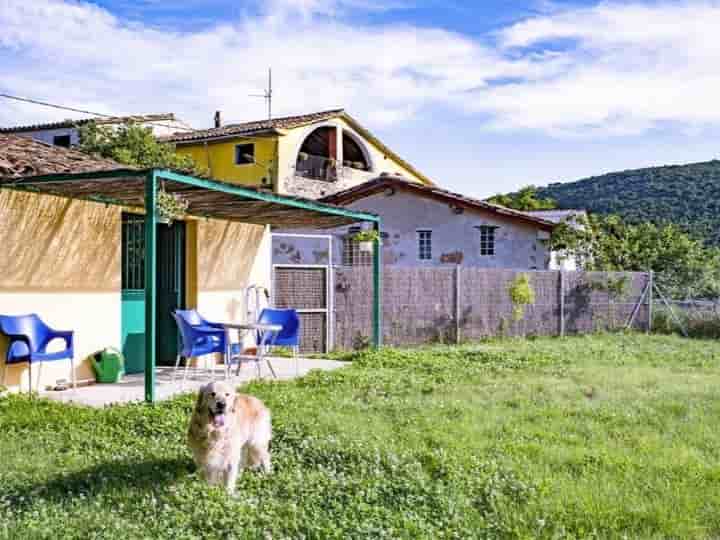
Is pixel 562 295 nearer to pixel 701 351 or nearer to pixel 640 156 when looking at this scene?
pixel 701 351

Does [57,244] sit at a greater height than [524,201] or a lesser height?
lesser

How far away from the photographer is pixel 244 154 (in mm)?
26828

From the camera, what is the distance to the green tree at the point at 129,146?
74.7 ft

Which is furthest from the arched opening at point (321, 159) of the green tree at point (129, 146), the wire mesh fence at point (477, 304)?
the wire mesh fence at point (477, 304)

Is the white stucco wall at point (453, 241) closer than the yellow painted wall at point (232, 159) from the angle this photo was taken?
Yes

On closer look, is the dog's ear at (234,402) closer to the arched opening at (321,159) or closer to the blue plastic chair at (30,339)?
the blue plastic chair at (30,339)

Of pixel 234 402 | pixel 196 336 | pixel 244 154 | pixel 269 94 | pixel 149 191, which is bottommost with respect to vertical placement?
pixel 234 402

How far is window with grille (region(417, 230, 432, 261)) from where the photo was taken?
68.4 ft

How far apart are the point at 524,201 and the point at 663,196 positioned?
636cm

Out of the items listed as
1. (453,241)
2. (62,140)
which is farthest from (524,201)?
(62,140)

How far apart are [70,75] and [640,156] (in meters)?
28.3

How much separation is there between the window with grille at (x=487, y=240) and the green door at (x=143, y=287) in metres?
11.5

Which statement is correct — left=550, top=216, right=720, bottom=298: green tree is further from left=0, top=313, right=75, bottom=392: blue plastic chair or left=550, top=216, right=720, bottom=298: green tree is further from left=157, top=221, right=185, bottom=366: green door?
left=0, top=313, right=75, bottom=392: blue plastic chair

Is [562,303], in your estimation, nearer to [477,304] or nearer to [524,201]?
[477,304]
